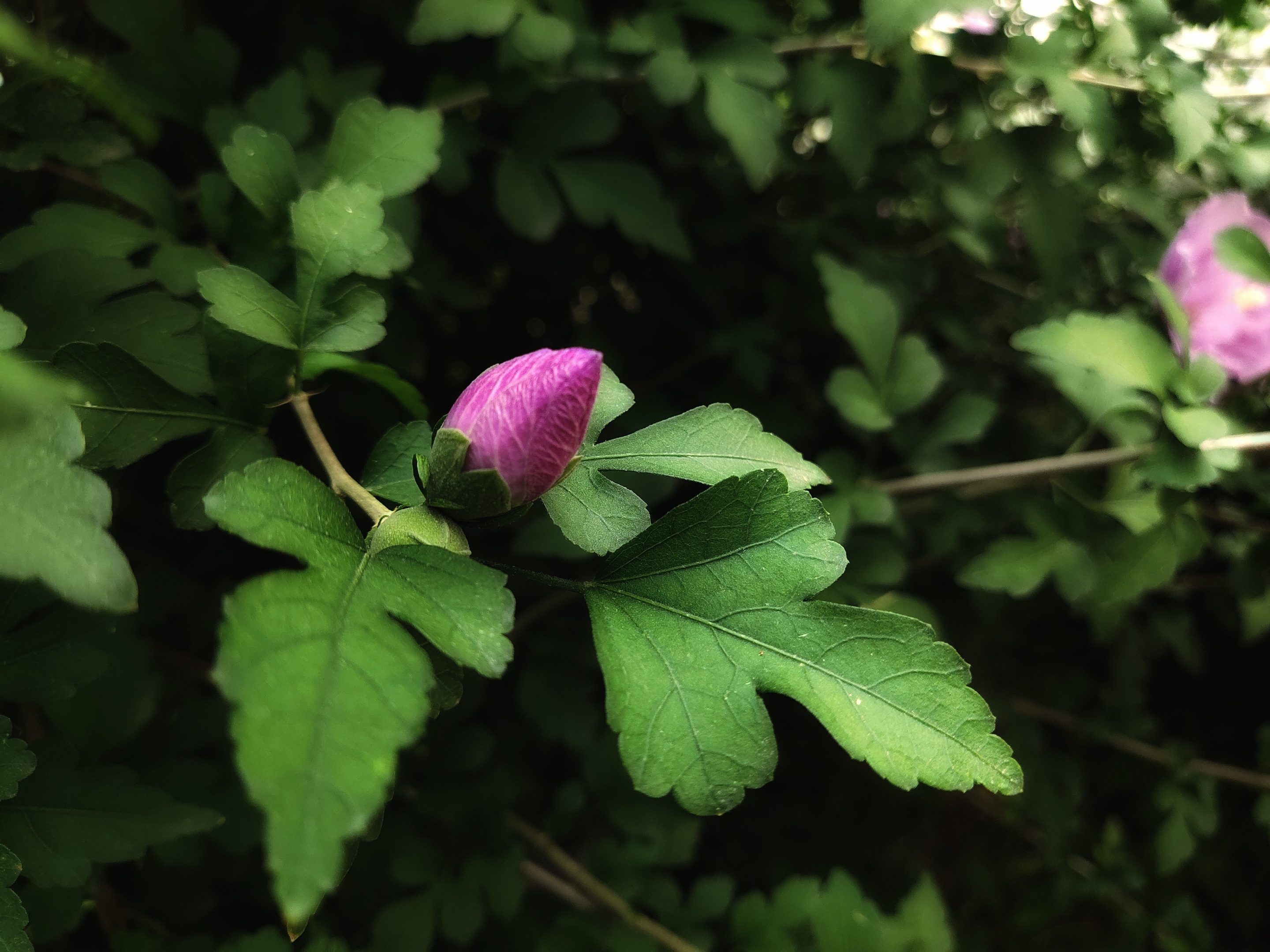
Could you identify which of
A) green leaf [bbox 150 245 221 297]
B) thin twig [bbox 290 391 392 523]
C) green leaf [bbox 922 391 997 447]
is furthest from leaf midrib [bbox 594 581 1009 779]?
green leaf [bbox 922 391 997 447]

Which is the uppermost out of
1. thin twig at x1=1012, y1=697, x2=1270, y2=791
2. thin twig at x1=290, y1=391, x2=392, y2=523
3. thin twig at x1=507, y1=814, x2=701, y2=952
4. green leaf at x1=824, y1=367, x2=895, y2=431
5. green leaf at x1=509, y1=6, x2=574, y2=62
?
green leaf at x1=509, y1=6, x2=574, y2=62

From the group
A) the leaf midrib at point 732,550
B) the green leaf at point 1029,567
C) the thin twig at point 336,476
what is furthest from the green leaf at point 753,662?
the green leaf at point 1029,567

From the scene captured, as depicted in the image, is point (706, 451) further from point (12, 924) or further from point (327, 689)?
point (12, 924)

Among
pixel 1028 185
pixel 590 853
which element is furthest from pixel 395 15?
pixel 590 853

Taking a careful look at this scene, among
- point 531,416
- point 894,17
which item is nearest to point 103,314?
point 531,416

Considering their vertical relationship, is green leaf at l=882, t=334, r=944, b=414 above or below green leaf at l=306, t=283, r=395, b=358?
Answer: below

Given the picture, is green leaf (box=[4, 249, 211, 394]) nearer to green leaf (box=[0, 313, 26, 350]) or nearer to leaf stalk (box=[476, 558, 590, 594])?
green leaf (box=[0, 313, 26, 350])

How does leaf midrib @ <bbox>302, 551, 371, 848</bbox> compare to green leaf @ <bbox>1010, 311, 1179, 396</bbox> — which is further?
green leaf @ <bbox>1010, 311, 1179, 396</bbox>
